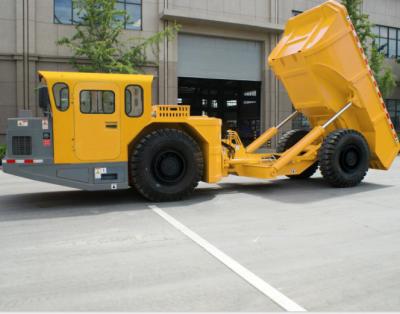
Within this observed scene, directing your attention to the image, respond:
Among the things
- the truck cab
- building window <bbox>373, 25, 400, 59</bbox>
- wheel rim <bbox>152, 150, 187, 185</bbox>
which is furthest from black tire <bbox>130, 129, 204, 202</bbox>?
building window <bbox>373, 25, 400, 59</bbox>

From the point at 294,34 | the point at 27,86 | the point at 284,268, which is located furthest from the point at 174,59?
the point at 284,268

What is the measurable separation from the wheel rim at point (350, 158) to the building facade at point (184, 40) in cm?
693

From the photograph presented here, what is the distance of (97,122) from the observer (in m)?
7.12

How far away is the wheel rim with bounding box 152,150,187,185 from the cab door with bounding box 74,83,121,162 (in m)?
0.76

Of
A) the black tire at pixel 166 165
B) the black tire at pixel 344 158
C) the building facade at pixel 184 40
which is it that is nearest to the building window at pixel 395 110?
the building facade at pixel 184 40

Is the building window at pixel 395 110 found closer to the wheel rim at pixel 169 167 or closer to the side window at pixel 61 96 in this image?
the wheel rim at pixel 169 167

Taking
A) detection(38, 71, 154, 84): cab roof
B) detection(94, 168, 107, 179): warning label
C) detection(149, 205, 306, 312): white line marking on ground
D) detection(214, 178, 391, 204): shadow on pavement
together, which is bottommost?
detection(149, 205, 306, 312): white line marking on ground

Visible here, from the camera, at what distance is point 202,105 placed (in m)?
38.7

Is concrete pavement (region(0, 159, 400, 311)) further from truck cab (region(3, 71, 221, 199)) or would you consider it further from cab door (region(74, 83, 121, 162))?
cab door (region(74, 83, 121, 162))

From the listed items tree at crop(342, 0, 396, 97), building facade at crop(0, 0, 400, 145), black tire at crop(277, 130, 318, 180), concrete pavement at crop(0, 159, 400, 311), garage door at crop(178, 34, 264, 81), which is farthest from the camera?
tree at crop(342, 0, 396, 97)

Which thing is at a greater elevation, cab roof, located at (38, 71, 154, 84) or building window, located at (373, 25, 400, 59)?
building window, located at (373, 25, 400, 59)

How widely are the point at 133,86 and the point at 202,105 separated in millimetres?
31623

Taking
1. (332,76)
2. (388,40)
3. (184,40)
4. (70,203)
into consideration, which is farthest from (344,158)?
(388,40)

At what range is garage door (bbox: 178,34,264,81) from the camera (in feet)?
73.8
